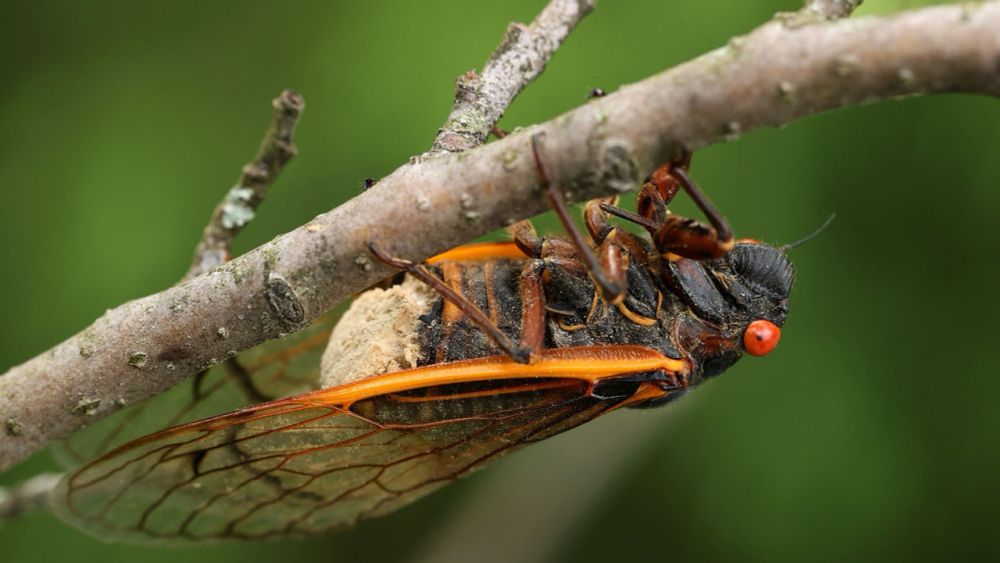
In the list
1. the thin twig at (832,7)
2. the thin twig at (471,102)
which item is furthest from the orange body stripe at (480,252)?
the thin twig at (832,7)

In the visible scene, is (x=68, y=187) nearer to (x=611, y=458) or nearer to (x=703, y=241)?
(x=611, y=458)

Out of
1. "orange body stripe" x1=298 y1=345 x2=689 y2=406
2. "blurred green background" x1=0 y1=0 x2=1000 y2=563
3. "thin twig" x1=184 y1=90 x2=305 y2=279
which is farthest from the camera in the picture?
"blurred green background" x1=0 y1=0 x2=1000 y2=563

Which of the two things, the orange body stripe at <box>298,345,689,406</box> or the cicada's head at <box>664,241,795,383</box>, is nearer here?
the orange body stripe at <box>298,345,689,406</box>

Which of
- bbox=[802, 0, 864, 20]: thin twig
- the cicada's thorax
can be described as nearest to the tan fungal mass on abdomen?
the cicada's thorax

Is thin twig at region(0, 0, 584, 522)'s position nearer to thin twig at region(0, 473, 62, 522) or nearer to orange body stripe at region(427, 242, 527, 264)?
orange body stripe at region(427, 242, 527, 264)

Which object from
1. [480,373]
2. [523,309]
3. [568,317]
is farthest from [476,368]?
[568,317]

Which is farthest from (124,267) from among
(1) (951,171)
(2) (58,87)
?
(1) (951,171)
